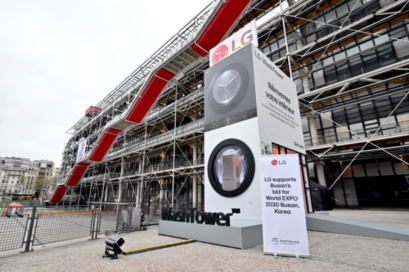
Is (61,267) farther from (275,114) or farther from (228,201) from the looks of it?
(275,114)

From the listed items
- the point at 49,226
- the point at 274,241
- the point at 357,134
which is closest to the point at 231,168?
the point at 274,241

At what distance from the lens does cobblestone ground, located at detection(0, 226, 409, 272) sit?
3.64 meters

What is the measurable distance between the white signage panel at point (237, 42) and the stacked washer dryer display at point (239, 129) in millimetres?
661

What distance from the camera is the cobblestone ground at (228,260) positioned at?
3641mm

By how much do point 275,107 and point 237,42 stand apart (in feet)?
10.5

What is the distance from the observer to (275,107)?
8039 millimetres

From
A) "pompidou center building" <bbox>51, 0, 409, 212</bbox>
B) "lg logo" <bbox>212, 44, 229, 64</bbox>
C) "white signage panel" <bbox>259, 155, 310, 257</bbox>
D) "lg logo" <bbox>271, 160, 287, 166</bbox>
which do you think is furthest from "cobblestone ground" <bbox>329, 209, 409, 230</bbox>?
"lg logo" <bbox>212, 44, 229, 64</bbox>

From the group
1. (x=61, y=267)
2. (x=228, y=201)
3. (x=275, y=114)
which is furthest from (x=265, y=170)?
(x=61, y=267)

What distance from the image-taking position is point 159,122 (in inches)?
889

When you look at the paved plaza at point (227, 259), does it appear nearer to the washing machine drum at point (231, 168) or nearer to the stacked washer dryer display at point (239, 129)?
the stacked washer dryer display at point (239, 129)

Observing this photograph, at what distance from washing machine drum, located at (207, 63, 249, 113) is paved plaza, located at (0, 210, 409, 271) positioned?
488 centimetres

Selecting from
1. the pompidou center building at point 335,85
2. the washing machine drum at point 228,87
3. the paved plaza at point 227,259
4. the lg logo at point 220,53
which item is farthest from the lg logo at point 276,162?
the lg logo at point 220,53

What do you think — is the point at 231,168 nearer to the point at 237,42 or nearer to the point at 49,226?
the point at 237,42

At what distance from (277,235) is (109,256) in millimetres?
3628
